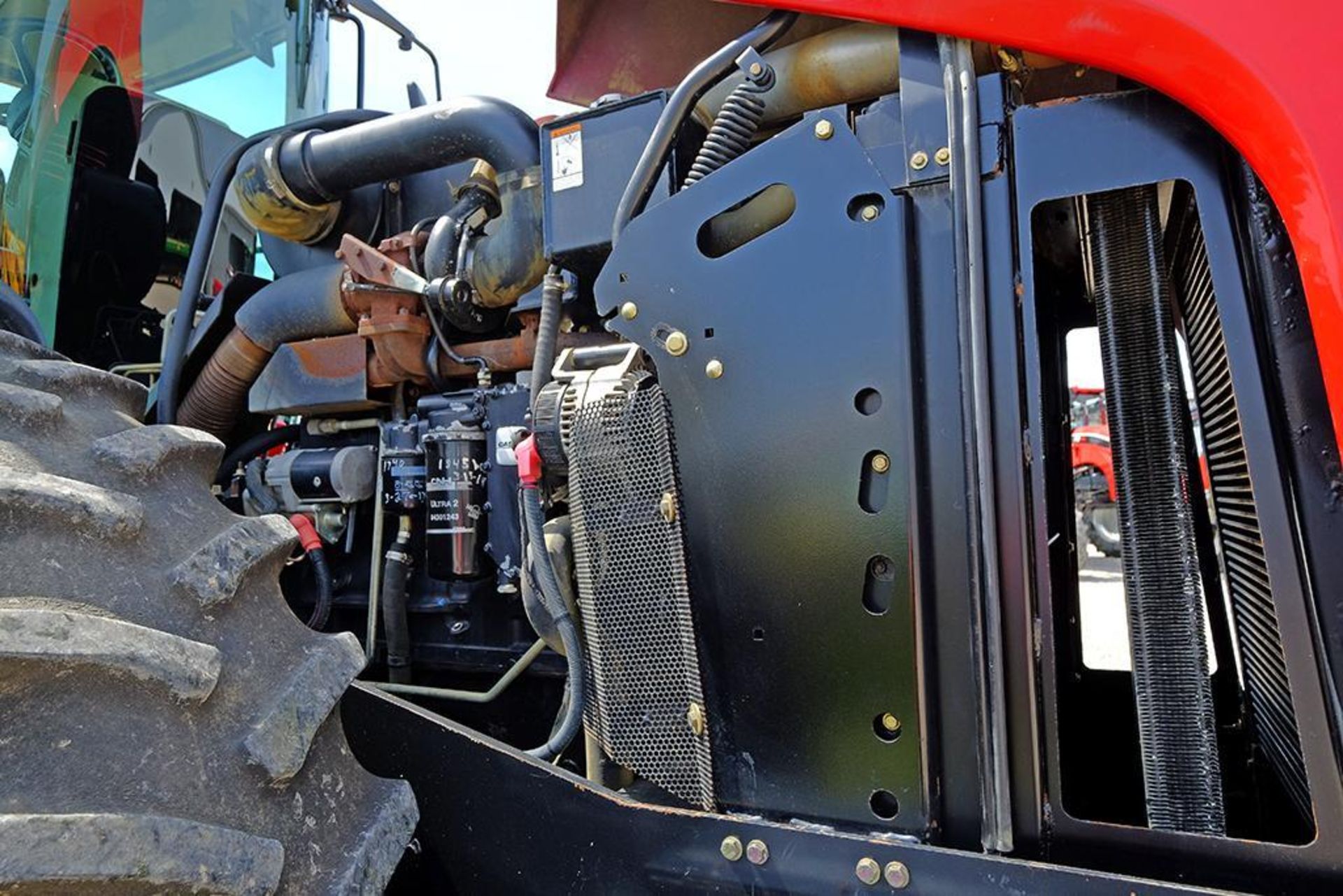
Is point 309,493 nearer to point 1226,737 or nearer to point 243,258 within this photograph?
point 243,258

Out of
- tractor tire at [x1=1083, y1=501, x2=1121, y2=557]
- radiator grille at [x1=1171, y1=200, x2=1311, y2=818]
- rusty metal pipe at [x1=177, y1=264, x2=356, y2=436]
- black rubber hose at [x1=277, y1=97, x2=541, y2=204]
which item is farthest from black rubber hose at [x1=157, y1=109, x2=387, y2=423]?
tractor tire at [x1=1083, y1=501, x2=1121, y2=557]

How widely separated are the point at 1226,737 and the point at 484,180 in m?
1.79

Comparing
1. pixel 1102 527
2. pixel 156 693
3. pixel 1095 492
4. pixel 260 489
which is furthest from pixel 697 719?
pixel 1102 527

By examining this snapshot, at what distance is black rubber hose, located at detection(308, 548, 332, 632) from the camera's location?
78.2 inches

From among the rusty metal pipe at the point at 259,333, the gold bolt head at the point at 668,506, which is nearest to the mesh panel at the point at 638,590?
the gold bolt head at the point at 668,506

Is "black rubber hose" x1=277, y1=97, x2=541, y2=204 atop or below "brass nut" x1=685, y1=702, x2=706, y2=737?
atop

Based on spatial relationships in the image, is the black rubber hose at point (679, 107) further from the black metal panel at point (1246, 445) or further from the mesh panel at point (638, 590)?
the black metal panel at point (1246, 445)

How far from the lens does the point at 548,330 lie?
1.48 metres

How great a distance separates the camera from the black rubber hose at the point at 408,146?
6.06 feet

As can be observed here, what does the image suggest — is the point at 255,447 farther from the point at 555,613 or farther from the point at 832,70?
the point at 832,70

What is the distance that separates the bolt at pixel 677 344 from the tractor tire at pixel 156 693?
0.56m

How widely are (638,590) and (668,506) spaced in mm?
129

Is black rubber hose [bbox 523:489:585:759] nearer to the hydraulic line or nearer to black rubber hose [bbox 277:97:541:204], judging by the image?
the hydraulic line

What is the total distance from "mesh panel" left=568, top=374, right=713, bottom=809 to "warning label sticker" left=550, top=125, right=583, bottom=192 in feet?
1.45
